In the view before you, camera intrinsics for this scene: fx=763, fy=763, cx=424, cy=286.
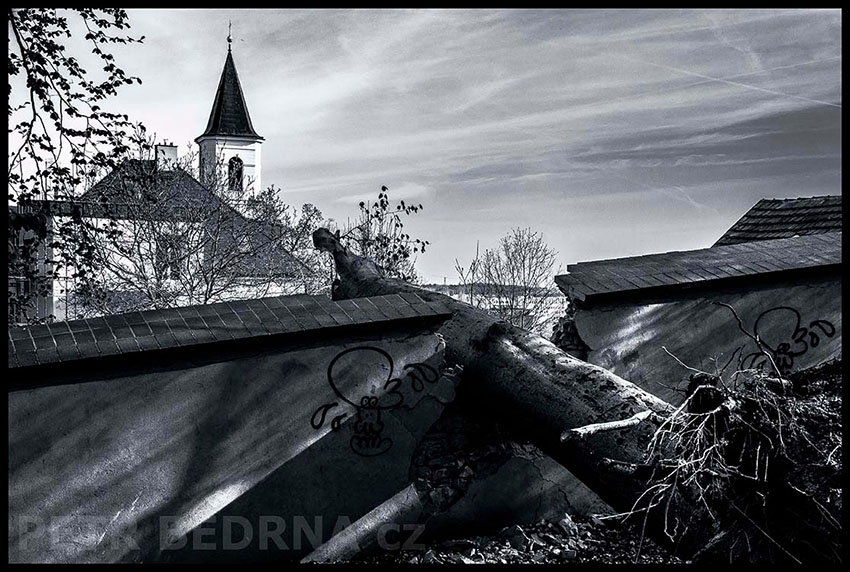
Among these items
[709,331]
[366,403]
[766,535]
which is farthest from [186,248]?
[766,535]

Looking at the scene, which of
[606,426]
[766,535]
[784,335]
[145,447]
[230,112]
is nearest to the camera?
[766,535]

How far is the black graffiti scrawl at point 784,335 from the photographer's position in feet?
24.5

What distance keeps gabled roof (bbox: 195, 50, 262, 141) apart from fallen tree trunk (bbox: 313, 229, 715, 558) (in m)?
30.0

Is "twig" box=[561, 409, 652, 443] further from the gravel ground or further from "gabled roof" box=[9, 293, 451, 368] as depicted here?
"gabled roof" box=[9, 293, 451, 368]

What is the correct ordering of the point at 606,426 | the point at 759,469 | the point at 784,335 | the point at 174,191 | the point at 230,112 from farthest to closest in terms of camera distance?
the point at 230,112, the point at 174,191, the point at 784,335, the point at 606,426, the point at 759,469

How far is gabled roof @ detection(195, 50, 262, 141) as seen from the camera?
34.2 m

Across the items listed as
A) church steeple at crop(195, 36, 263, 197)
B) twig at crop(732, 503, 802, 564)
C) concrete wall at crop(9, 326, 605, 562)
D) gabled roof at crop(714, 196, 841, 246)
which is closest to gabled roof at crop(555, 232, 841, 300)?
concrete wall at crop(9, 326, 605, 562)

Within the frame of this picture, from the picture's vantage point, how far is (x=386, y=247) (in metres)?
17.4

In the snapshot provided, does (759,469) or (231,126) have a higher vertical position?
(231,126)

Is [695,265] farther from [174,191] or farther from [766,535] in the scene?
[174,191]

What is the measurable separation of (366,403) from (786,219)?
858 centimetres

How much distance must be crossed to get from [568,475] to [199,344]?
3081 millimetres

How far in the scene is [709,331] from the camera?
7.38 metres

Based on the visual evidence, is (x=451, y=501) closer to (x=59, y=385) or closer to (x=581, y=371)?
(x=581, y=371)
